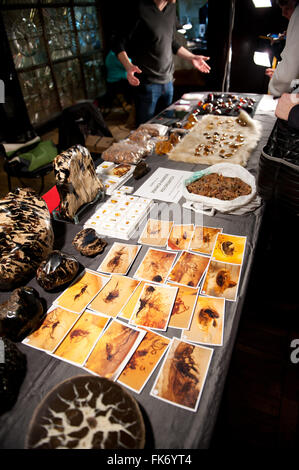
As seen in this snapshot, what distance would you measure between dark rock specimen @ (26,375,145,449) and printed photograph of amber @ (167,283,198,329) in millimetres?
281

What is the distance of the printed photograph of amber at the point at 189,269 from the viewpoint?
1.06m

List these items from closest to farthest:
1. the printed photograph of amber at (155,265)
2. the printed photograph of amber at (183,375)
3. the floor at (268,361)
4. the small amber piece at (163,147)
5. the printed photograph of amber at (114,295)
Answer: the printed photograph of amber at (183,375) → the printed photograph of amber at (114,295) → the printed photograph of amber at (155,265) → the floor at (268,361) → the small amber piece at (163,147)

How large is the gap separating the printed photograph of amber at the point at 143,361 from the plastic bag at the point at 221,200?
0.75 metres

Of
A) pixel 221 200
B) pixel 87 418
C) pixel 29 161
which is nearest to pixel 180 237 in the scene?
pixel 221 200

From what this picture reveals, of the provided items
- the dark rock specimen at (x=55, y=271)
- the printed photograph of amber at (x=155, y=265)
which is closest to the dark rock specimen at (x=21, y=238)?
the dark rock specimen at (x=55, y=271)

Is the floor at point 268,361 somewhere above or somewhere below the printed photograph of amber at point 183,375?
below

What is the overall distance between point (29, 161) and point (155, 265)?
2042mm

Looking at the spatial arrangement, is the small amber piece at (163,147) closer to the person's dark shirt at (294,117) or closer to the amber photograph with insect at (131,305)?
the person's dark shirt at (294,117)

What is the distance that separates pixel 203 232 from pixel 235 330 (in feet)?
1.67

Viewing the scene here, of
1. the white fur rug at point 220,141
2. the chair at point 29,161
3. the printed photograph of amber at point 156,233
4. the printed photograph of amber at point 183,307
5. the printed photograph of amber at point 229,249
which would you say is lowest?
the chair at point 29,161

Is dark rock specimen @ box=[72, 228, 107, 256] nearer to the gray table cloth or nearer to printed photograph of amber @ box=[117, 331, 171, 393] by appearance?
the gray table cloth

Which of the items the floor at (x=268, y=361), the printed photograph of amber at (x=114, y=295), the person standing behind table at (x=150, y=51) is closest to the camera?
the printed photograph of amber at (x=114, y=295)

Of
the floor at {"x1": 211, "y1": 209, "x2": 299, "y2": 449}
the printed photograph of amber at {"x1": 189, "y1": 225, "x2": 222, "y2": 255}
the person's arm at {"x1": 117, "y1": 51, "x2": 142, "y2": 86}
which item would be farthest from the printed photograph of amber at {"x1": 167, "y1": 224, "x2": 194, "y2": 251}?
the person's arm at {"x1": 117, "y1": 51, "x2": 142, "y2": 86}

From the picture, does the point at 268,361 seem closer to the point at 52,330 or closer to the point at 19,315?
the point at 52,330
